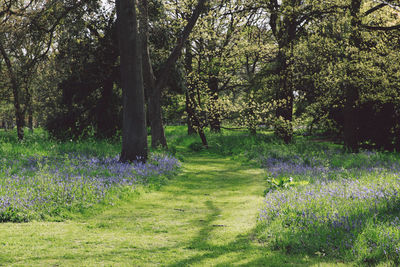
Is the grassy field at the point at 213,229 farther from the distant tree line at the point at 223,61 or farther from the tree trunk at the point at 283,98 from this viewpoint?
the tree trunk at the point at 283,98

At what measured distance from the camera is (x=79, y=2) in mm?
14953

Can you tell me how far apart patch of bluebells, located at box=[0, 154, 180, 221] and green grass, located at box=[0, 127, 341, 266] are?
0.36 meters

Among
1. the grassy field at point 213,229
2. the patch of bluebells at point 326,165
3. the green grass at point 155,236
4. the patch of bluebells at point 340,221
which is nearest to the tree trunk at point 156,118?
the patch of bluebells at point 326,165

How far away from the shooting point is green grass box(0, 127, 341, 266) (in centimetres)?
466

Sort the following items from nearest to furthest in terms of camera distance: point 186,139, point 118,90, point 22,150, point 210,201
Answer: point 210,201 < point 22,150 < point 118,90 < point 186,139

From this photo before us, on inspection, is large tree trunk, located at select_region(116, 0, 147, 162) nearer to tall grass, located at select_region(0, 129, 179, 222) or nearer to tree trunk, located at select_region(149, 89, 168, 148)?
tall grass, located at select_region(0, 129, 179, 222)

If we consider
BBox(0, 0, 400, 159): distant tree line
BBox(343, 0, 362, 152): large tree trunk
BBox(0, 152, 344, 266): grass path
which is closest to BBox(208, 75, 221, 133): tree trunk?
BBox(0, 0, 400, 159): distant tree line

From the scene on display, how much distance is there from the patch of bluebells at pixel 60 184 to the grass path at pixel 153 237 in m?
0.47

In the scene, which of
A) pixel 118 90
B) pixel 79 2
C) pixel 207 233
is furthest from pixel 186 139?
pixel 207 233

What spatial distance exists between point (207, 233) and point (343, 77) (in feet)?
37.3

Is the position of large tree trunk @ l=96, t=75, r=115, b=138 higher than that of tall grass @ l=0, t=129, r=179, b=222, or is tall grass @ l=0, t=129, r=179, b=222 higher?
large tree trunk @ l=96, t=75, r=115, b=138

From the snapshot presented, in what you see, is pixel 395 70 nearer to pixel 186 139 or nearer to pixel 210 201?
pixel 210 201

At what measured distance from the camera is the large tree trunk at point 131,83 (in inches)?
480

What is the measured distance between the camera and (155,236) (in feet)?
19.1
